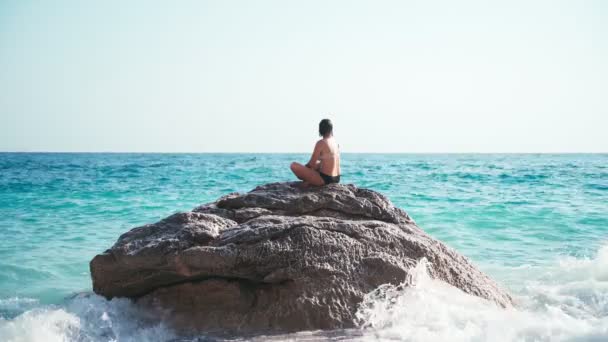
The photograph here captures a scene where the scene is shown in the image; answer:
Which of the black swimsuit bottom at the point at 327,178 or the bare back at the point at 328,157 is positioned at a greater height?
the bare back at the point at 328,157

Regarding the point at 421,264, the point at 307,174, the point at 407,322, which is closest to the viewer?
the point at 407,322

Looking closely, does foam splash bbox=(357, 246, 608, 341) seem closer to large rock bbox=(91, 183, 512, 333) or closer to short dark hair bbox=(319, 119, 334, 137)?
large rock bbox=(91, 183, 512, 333)

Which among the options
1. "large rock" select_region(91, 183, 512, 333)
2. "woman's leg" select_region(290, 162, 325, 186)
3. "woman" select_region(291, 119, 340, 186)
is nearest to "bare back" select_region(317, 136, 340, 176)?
"woman" select_region(291, 119, 340, 186)

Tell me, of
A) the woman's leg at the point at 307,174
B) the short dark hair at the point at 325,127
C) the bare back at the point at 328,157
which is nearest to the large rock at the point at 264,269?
the woman's leg at the point at 307,174

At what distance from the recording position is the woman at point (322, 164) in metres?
6.74

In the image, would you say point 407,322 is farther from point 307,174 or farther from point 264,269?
point 307,174

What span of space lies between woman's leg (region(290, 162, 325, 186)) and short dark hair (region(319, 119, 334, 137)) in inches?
24.4

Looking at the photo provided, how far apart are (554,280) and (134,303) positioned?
6131 millimetres

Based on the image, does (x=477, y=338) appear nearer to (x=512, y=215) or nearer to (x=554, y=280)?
(x=554, y=280)

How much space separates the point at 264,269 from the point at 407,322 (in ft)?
5.08

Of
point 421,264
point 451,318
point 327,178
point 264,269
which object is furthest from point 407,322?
point 327,178

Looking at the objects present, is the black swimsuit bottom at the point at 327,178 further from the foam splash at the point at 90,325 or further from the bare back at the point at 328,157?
the foam splash at the point at 90,325

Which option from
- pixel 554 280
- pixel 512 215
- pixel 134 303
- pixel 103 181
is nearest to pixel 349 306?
pixel 134 303

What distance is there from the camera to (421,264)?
5.48 metres
